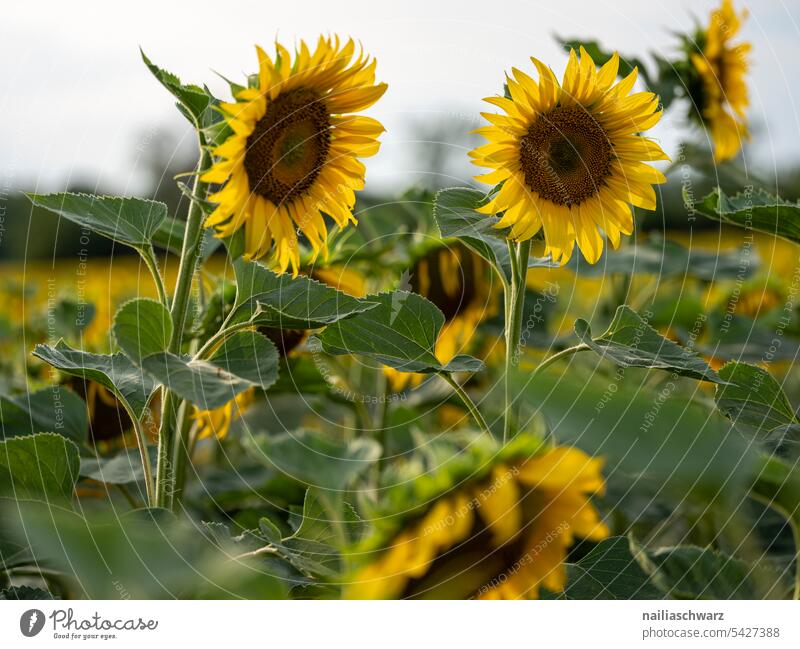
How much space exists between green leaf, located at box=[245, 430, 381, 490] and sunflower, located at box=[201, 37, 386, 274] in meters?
0.11

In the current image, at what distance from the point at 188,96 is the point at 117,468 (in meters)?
0.27

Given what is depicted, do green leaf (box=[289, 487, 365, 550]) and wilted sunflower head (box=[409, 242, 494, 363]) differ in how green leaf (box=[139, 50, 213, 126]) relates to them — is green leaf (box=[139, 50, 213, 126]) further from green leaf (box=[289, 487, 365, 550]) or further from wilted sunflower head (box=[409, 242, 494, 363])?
wilted sunflower head (box=[409, 242, 494, 363])

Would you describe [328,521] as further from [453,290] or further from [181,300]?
[453,290]

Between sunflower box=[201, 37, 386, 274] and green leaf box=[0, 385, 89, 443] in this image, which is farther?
green leaf box=[0, 385, 89, 443]

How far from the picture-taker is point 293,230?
446 millimetres

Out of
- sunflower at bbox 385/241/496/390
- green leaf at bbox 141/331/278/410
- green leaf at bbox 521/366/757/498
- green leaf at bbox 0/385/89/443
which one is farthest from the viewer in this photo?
sunflower at bbox 385/241/496/390

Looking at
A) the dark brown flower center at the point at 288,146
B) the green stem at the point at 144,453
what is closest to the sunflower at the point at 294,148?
the dark brown flower center at the point at 288,146

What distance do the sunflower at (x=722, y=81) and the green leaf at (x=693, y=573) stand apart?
45 centimetres

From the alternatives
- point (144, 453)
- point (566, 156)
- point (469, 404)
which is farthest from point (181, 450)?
point (566, 156)

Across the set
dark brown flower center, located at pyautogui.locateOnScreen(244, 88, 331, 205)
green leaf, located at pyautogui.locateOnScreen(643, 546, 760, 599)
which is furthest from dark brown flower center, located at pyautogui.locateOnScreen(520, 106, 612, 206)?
green leaf, located at pyautogui.locateOnScreen(643, 546, 760, 599)

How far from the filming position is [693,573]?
0.49 m

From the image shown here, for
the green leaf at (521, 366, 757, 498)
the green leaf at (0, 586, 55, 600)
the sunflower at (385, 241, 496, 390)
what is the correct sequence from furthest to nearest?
the sunflower at (385, 241, 496, 390) → the green leaf at (0, 586, 55, 600) → the green leaf at (521, 366, 757, 498)

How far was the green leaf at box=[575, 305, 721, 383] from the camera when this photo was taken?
39 centimetres

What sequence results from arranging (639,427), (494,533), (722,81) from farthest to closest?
(722,81) < (494,533) < (639,427)
